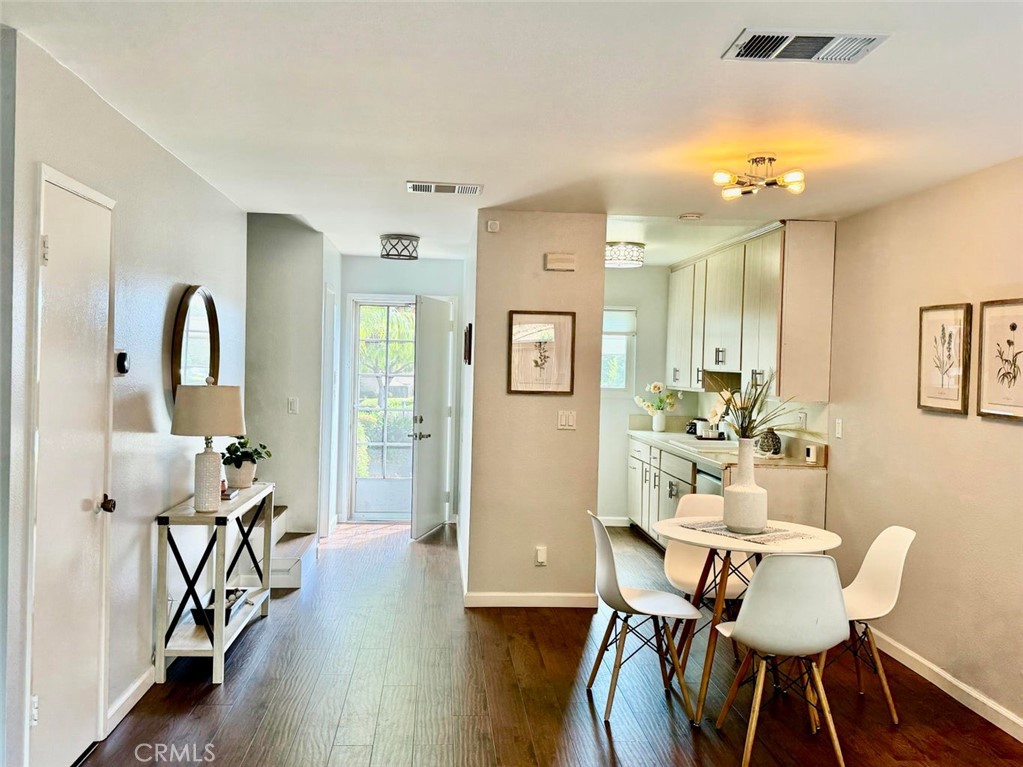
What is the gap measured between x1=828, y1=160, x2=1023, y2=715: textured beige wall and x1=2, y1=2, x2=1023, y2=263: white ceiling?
277mm

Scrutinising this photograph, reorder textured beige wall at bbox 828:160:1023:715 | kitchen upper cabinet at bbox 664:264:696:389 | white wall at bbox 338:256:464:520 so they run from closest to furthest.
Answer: textured beige wall at bbox 828:160:1023:715, kitchen upper cabinet at bbox 664:264:696:389, white wall at bbox 338:256:464:520

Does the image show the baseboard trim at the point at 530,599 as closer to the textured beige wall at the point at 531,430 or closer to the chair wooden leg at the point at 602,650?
the textured beige wall at the point at 531,430

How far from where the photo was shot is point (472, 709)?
322 cm

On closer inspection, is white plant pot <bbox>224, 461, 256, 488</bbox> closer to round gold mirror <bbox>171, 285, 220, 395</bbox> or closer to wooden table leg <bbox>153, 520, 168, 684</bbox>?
round gold mirror <bbox>171, 285, 220, 395</bbox>

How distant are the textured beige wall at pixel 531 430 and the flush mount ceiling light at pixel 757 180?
1415 mm

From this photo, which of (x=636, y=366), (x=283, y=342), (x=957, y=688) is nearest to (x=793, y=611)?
(x=957, y=688)

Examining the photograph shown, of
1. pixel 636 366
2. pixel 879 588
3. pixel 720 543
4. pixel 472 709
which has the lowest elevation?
pixel 472 709

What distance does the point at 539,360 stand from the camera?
462 centimetres

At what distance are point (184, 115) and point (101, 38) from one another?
26.7 inches

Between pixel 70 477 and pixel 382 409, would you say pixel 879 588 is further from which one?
pixel 382 409

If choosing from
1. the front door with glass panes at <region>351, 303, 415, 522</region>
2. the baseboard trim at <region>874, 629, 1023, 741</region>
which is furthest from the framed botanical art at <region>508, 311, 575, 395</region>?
the front door with glass panes at <region>351, 303, 415, 522</region>

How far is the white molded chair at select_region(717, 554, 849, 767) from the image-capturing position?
2746mm

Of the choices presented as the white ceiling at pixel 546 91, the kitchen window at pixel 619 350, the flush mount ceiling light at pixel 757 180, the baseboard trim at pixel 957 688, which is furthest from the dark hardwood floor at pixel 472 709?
the kitchen window at pixel 619 350

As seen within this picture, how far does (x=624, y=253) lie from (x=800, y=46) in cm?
382
